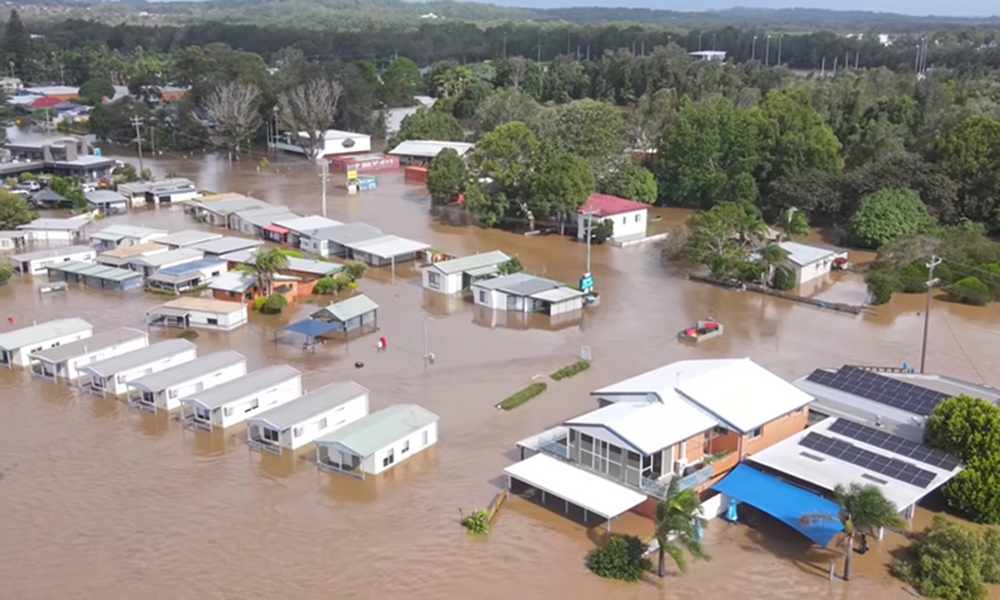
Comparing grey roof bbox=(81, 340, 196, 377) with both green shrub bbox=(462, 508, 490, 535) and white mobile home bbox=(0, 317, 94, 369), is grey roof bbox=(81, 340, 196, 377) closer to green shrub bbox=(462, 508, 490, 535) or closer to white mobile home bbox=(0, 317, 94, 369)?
white mobile home bbox=(0, 317, 94, 369)

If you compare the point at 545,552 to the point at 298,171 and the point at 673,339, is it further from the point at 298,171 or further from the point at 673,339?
the point at 298,171

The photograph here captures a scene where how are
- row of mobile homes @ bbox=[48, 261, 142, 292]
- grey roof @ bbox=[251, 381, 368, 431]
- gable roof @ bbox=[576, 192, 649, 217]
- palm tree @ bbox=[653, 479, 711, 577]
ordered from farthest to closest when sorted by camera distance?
gable roof @ bbox=[576, 192, 649, 217] < row of mobile homes @ bbox=[48, 261, 142, 292] < grey roof @ bbox=[251, 381, 368, 431] < palm tree @ bbox=[653, 479, 711, 577]

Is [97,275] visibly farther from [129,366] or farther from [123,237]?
[129,366]

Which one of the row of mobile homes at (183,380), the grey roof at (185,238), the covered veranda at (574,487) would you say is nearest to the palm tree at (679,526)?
the covered veranda at (574,487)

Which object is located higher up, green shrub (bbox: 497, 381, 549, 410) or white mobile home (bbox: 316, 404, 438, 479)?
white mobile home (bbox: 316, 404, 438, 479)

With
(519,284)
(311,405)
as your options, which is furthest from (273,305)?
(311,405)

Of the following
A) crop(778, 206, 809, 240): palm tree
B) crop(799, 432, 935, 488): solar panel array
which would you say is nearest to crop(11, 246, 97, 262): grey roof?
crop(778, 206, 809, 240): palm tree

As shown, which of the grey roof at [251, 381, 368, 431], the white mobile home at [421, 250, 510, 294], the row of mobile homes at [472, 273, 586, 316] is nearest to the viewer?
the grey roof at [251, 381, 368, 431]

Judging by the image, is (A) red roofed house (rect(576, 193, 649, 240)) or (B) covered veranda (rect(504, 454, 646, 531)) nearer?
(B) covered veranda (rect(504, 454, 646, 531))

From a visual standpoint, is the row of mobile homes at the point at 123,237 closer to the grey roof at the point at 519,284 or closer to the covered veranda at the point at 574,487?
the grey roof at the point at 519,284
